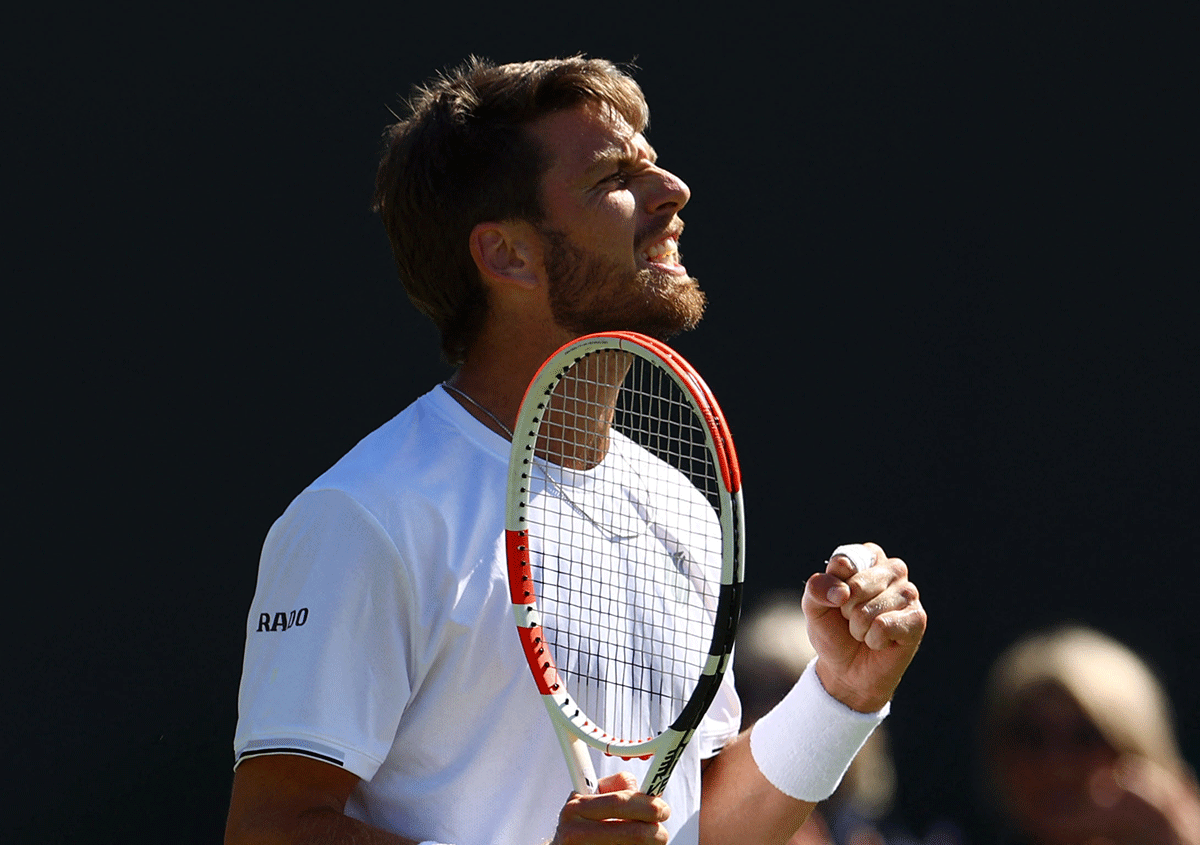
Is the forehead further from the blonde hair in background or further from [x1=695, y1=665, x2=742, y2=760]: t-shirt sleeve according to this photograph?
the blonde hair in background

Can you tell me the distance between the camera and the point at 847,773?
2.98m

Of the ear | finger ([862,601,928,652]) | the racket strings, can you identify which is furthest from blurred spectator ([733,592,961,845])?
the ear

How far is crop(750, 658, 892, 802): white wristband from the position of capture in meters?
1.86

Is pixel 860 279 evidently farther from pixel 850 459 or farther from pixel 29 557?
pixel 29 557

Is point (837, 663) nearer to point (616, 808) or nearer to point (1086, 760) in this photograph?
point (616, 808)

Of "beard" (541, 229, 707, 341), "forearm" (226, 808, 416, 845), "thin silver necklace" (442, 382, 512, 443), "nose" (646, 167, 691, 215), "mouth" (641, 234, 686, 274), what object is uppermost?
"nose" (646, 167, 691, 215)

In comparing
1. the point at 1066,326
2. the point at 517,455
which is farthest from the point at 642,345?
the point at 1066,326

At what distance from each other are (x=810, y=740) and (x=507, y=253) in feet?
2.56

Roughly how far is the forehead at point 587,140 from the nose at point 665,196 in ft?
0.19

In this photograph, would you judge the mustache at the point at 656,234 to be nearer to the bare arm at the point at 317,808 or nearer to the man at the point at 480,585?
the man at the point at 480,585

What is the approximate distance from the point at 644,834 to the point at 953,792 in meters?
1.95

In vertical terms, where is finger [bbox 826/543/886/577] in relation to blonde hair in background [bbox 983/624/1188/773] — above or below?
above

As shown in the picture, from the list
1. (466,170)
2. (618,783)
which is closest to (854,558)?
(618,783)

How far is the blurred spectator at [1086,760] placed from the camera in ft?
7.79
